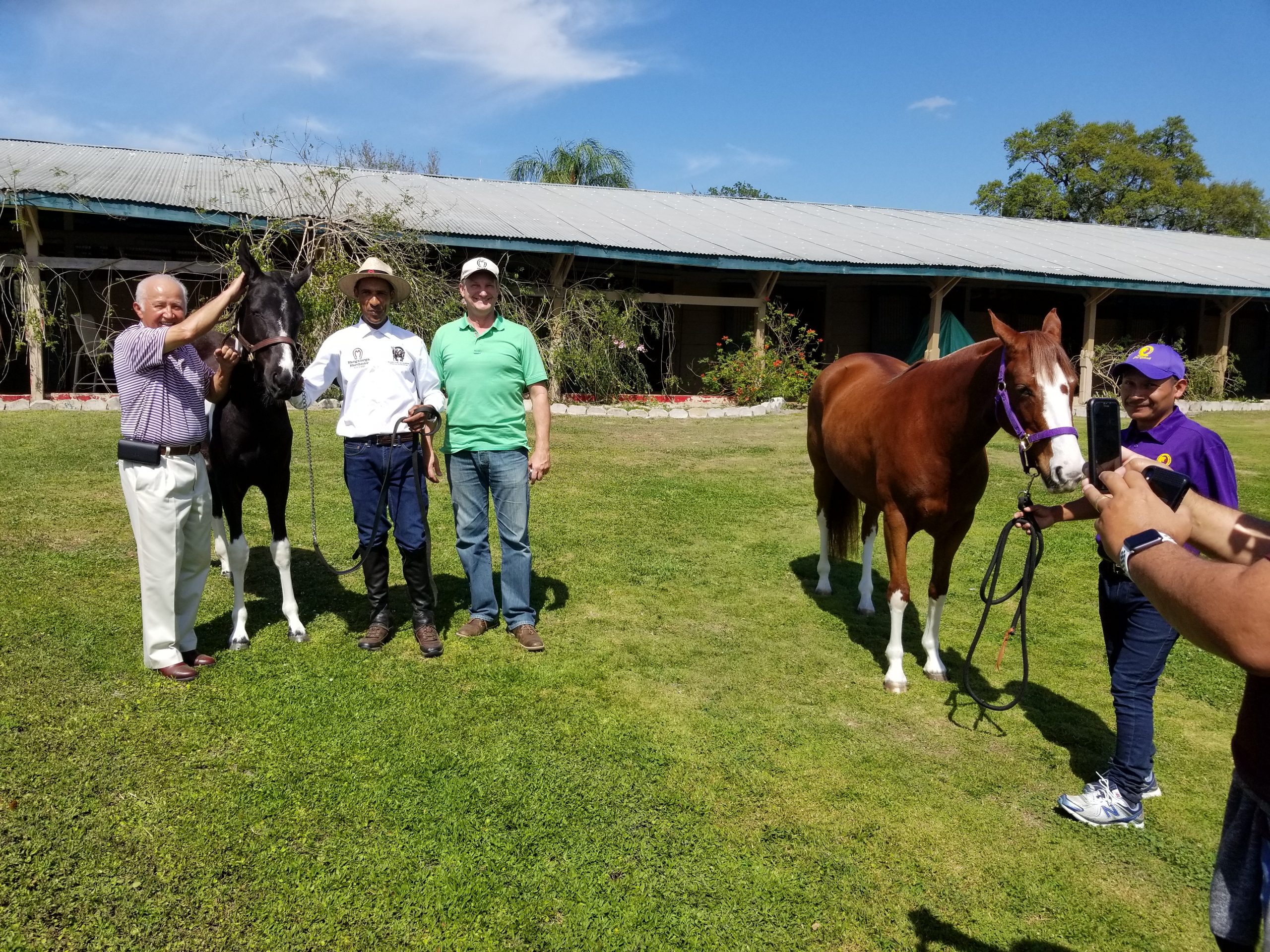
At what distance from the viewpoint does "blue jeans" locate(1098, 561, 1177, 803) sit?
127 inches

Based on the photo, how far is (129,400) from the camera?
3.71m

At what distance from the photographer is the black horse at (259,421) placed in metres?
3.96

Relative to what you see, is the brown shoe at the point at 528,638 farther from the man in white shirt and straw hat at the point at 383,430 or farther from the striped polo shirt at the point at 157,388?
the striped polo shirt at the point at 157,388

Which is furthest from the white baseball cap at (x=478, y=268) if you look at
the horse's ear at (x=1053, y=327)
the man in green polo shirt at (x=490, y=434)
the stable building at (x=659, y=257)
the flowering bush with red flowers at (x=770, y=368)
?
the flowering bush with red flowers at (x=770, y=368)

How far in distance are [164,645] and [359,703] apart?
3.17 feet

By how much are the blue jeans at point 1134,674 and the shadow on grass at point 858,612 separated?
125 centimetres

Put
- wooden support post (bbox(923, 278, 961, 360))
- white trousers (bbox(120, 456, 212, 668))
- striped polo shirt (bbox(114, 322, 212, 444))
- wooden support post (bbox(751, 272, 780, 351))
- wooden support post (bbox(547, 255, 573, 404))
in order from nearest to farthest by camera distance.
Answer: striped polo shirt (bbox(114, 322, 212, 444))
white trousers (bbox(120, 456, 212, 668))
wooden support post (bbox(547, 255, 573, 404))
wooden support post (bbox(751, 272, 780, 351))
wooden support post (bbox(923, 278, 961, 360))

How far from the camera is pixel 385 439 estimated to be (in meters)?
4.41

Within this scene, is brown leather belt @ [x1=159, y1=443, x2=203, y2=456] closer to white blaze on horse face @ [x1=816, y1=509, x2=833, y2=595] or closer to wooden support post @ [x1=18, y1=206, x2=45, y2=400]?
white blaze on horse face @ [x1=816, y1=509, x2=833, y2=595]

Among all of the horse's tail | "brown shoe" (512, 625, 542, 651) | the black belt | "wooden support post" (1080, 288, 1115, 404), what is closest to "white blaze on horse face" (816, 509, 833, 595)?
the horse's tail

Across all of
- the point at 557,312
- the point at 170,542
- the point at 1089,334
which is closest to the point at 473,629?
the point at 170,542

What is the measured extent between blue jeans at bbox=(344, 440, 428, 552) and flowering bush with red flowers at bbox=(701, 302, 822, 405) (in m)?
11.7

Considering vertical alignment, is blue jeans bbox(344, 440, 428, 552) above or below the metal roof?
below

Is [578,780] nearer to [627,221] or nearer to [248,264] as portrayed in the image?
[248,264]
